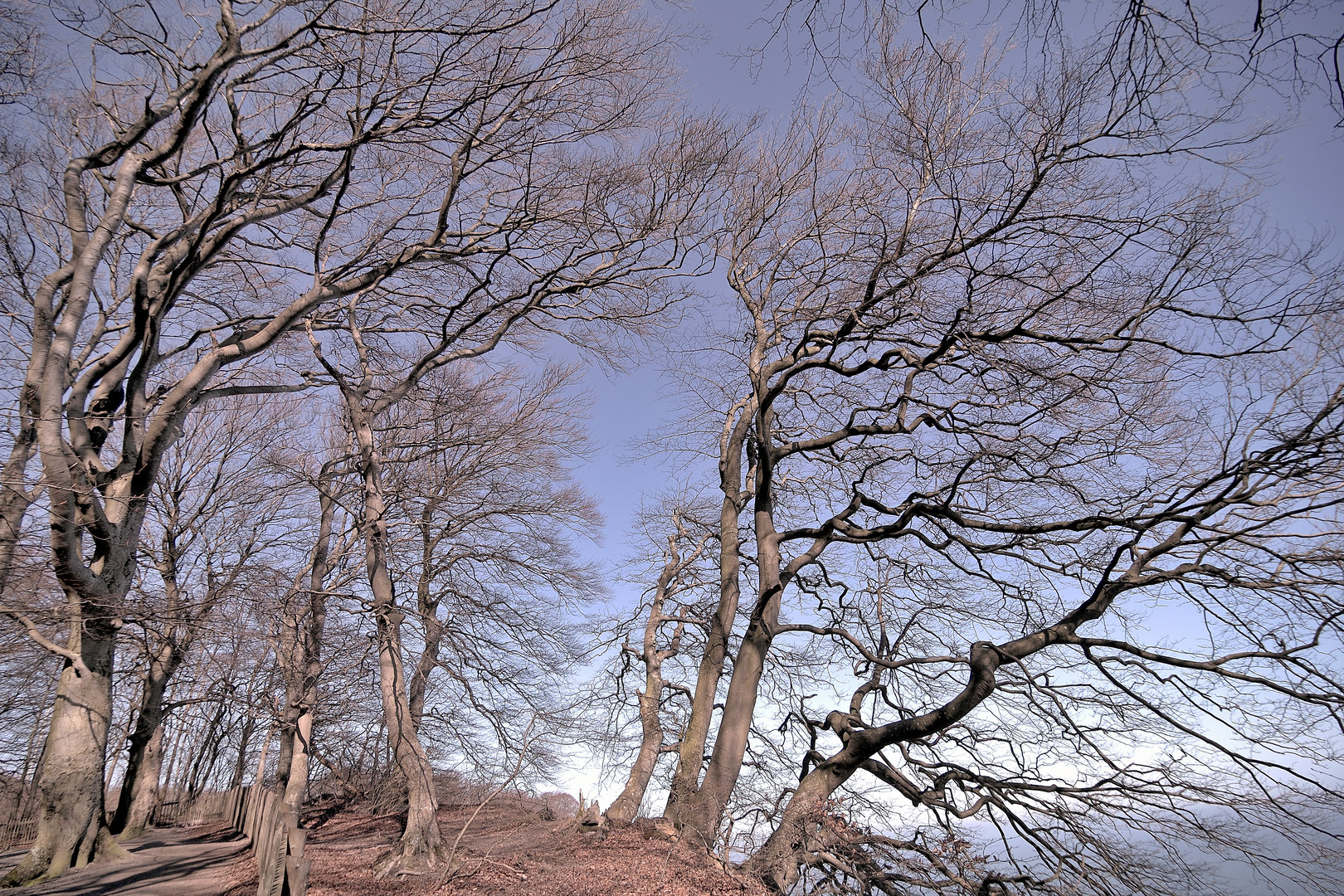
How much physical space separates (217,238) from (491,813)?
1437cm

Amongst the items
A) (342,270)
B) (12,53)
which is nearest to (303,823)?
(342,270)

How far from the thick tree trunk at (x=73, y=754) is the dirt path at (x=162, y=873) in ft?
0.99

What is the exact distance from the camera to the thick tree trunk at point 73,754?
7602 mm

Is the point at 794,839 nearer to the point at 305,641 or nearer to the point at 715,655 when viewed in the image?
the point at 715,655

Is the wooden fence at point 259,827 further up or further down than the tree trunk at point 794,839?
further down

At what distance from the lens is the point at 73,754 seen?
7.64 m

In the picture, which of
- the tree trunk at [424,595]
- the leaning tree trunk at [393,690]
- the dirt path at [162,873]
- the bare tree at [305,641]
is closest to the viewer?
the dirt path at [162,873]

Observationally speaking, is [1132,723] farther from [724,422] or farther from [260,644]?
[260,644]

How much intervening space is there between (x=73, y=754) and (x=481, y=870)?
15.2ft

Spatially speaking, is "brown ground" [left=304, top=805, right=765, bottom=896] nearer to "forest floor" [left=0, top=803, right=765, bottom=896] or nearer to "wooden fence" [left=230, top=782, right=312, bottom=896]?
"forest floor" [left=0, top=803, right=765, bottom=896]

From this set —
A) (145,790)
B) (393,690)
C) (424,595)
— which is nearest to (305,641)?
(424,595)

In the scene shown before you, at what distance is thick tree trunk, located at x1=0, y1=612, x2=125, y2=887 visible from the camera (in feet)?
24.9

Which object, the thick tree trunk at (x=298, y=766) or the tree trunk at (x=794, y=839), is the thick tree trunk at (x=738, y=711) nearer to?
the tree trunk at (x=794, y=839)

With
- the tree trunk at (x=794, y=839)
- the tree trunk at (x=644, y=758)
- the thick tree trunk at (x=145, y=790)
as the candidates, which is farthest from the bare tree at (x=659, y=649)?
the thick tree trunk at (x=145, y=790)
